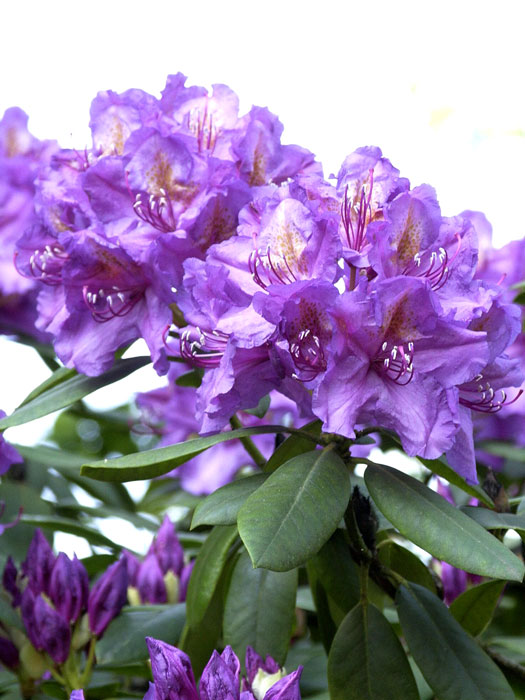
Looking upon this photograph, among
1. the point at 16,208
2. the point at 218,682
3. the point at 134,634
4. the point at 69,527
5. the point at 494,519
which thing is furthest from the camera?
the point at 16,208

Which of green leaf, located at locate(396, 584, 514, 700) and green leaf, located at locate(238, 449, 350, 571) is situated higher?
green leaf, located at locate(238, 449, 350, 571)

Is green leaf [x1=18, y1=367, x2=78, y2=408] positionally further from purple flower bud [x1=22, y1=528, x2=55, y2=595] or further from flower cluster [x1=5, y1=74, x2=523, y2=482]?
purple flower bud [x1=22, y1=528, x2=55, y2=595]

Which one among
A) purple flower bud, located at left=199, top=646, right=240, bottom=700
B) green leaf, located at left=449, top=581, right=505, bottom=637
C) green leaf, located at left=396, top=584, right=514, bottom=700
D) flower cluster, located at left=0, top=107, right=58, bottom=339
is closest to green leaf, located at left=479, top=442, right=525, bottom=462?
green leaf, located at left=449, top=581, right=505, bottom=637

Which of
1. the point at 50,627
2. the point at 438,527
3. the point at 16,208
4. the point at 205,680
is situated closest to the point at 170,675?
the point at 205,680

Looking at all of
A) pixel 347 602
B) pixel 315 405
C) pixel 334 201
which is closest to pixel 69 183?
pixel 334 201

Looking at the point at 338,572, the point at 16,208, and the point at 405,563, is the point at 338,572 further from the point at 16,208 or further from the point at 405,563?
the point at 16,208

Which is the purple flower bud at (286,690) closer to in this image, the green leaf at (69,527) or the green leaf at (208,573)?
the green leaf at (208,573)
